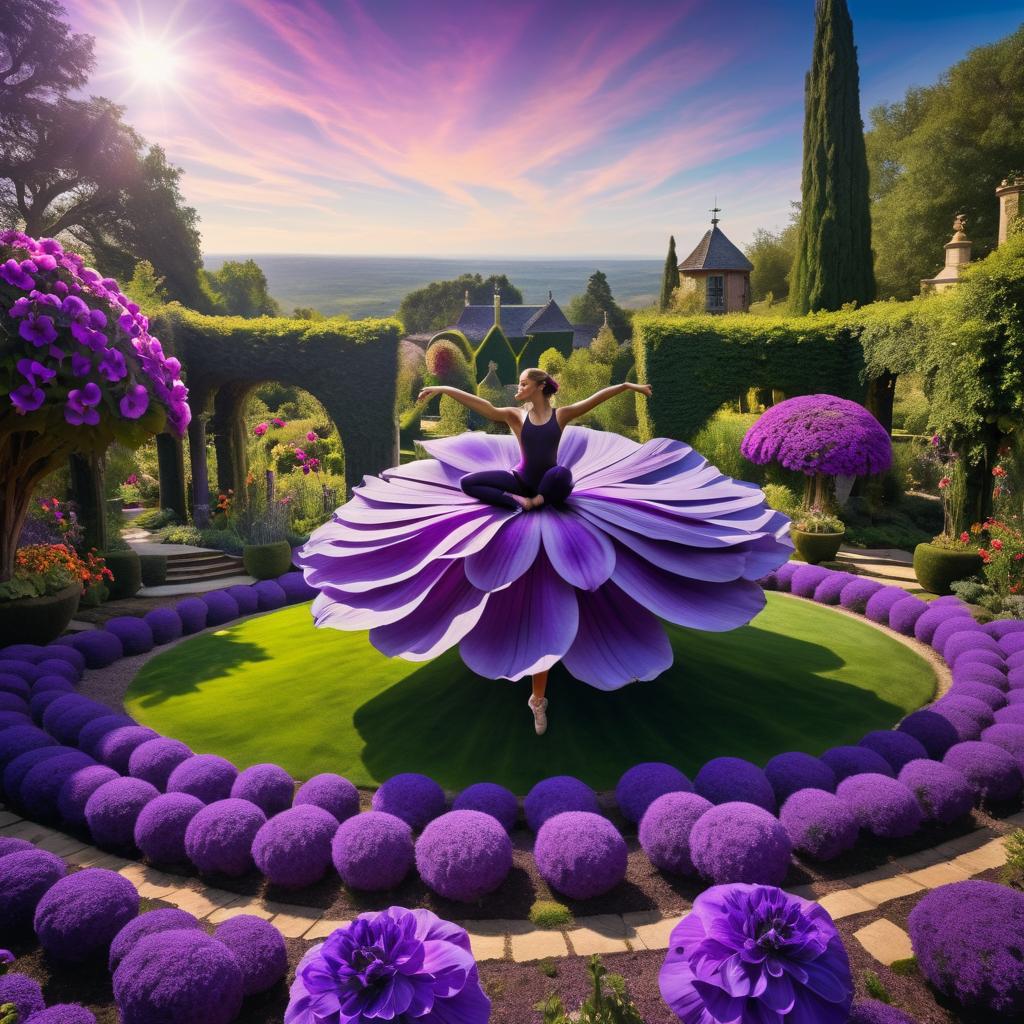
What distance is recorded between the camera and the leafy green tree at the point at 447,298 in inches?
3888

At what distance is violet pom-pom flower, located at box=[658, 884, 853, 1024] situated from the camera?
12.0 ft

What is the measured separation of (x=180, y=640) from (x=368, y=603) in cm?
618

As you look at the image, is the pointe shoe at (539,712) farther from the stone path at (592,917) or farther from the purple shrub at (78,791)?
the purple shrub at (78,791)

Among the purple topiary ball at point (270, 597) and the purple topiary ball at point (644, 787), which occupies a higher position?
the purple topiary ball at point (644, 787)

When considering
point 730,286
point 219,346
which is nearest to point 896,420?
point 730,286

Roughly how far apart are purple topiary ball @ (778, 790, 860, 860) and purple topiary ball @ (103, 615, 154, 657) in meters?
9.54

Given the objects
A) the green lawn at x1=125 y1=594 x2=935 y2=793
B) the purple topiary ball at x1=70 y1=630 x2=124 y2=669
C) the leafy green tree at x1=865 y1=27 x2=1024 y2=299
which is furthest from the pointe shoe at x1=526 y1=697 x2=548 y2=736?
the leafy green tree at x1=865 y1=27 x2=1024 y2=299

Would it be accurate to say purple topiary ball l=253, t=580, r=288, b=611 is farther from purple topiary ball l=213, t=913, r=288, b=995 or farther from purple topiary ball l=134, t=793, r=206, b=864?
purple topiary ball l=213, t=913, r=288, b=995

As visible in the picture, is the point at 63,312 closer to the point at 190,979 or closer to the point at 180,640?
the point at 180,640

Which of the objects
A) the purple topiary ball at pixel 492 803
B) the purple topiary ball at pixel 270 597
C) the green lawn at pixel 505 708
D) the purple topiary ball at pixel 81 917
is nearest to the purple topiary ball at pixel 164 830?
the purple topiary ball at pixel 81 917

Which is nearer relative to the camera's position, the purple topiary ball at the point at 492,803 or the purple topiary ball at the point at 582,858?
the purple topiary ball at the point at 582,858

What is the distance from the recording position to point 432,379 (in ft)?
146

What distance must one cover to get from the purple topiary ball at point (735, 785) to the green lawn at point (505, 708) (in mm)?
909

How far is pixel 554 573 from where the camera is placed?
24.6 feet
